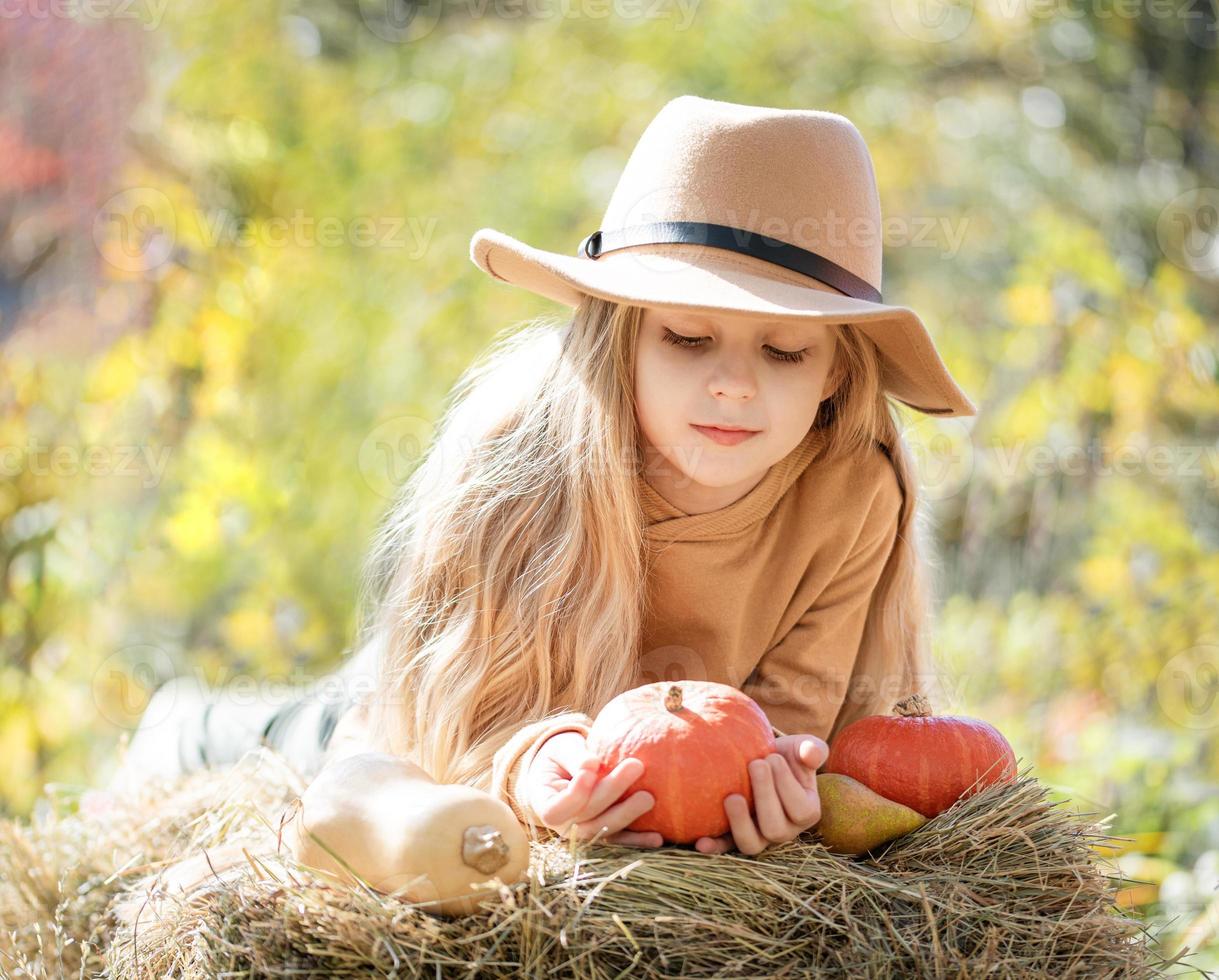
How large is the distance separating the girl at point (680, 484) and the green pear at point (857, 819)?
1.21 ft

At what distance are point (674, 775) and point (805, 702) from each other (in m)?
0.71

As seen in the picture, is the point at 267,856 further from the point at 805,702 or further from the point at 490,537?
the point at 805,702

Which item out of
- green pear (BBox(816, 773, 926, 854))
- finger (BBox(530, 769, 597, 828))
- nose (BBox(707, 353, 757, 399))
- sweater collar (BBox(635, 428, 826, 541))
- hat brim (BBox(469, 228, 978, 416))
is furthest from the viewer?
sweater collar (BBox(635, 428, 826, 541))

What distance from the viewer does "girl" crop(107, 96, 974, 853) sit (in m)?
2.05

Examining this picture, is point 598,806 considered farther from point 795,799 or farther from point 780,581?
point 780,581

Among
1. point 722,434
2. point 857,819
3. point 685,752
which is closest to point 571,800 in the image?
point 685,752

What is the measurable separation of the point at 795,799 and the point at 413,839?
524 mm

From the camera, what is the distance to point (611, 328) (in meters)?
2.23

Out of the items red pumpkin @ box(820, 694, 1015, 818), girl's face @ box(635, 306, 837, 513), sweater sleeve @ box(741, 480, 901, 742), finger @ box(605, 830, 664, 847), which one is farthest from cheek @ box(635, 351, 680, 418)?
finger @ box(605, 830, 664, 847)

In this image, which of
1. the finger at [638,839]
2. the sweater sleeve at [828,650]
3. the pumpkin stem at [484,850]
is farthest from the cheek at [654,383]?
the pumpkin stem at [484,850]

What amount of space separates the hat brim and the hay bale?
0.77 m

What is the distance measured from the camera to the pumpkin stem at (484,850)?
4.77ft

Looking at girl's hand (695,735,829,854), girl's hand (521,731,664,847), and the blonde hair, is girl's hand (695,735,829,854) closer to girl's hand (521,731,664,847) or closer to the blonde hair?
girl's hand (521,731,664,847)

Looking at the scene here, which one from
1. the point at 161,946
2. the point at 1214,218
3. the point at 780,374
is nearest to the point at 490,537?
the point at 780,374
